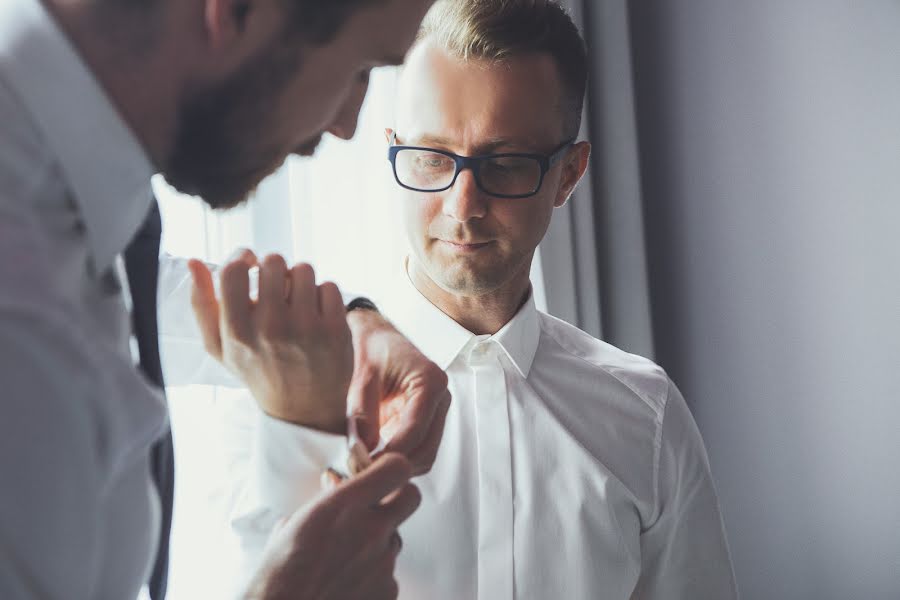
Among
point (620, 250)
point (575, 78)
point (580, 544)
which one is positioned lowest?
point (580, 544)

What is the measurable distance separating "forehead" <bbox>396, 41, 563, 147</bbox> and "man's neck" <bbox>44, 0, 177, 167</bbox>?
686mm

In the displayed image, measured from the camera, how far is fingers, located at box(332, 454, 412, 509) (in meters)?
0.78

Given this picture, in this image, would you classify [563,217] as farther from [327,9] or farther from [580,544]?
[327,9]

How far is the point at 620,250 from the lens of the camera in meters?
2.44

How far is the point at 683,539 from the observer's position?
1.33 metres

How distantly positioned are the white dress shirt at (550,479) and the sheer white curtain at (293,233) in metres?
0.32

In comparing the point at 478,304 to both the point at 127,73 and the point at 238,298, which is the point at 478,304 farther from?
the point at 127,73

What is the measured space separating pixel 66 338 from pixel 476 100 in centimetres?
88

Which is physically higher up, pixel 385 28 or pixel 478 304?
pixel 385 28

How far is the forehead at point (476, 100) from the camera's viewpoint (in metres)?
1.29

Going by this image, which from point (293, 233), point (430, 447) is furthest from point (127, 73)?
point (293, 233)

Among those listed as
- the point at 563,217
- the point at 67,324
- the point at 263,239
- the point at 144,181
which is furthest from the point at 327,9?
the point at 563,217

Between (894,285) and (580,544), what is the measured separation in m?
1.40

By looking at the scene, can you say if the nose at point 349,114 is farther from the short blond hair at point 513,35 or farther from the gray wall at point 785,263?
the gray wall at point 785,263
